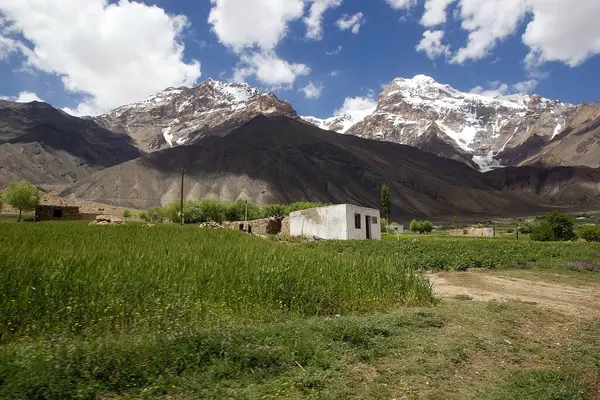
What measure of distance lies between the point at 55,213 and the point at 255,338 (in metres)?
69.3

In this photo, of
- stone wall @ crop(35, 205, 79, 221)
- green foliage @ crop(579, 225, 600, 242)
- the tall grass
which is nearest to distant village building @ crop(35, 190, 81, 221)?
stone wall @ crop(35, 205, 79, 221)

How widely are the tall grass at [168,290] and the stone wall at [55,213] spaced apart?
6198cm

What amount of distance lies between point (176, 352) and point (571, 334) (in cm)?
783

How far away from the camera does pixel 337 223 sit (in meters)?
43.9

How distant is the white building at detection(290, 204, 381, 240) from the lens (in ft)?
142

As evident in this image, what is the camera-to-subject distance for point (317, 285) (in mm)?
10086

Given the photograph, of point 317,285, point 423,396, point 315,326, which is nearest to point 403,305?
point 317,285

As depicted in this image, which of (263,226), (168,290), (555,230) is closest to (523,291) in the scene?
(168,290)

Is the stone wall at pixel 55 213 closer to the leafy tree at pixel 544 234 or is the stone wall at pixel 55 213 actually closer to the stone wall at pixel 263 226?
the stone wall at pixel 263 226

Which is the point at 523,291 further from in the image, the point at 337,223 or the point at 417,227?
the point at 417,227

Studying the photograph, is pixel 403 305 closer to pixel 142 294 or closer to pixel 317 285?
pixel 317 285

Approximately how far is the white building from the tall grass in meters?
30.9

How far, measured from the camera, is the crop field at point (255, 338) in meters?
5.26

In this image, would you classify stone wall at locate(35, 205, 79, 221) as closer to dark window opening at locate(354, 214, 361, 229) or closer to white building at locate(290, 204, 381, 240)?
white building at locate(290, 204, 381, 240)
